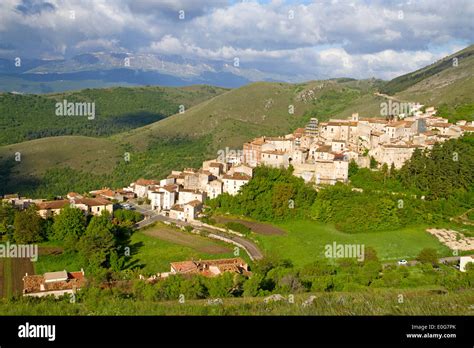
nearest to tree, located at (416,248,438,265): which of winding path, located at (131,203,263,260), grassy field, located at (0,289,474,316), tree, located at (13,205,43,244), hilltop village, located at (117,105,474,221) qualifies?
winding path, located at (131,203,263,260)

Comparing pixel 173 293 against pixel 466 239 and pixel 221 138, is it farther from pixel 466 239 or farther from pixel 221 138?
pixel 221 138

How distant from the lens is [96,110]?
15838 centimetres

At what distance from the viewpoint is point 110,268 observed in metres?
29.7

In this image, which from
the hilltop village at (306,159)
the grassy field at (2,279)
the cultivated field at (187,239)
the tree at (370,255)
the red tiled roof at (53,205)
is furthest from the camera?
the hilltop village at (306,159)

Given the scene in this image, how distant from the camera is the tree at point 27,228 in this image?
33844 millimetres

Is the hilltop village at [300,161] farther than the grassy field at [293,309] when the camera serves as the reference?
Yes

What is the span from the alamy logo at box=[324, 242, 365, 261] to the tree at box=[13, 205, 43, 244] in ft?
65.9

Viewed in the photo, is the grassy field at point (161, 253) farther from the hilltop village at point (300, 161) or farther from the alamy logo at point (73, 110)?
the alamy logo at point (73, 110)

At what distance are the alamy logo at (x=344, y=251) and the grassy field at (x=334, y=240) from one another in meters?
0.42

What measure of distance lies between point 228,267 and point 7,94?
14374cm

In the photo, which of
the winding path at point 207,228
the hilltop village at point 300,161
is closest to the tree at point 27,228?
the hilltop village at point 300,161
